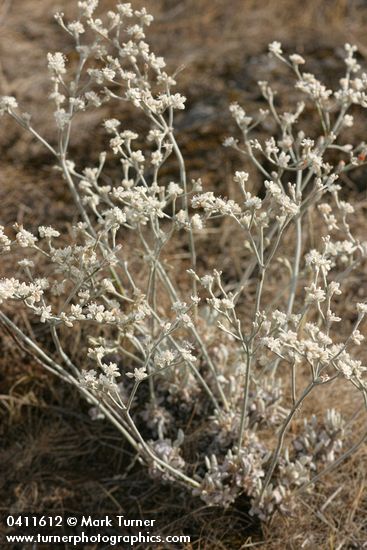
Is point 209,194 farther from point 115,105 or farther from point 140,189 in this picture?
point 115,105

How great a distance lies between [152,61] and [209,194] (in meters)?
0.66

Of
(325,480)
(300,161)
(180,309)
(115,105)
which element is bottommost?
(325,480)

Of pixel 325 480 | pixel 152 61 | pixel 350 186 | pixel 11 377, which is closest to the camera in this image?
pixel 152 61

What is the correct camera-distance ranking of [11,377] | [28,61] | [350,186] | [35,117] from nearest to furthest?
[11,377] → [350,186] → [35,117] → [28,61]

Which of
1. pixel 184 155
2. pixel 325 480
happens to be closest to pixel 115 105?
pixel 184 155

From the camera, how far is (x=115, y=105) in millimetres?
5137

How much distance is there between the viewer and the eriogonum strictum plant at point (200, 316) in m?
2.05

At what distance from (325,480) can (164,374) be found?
80 cm

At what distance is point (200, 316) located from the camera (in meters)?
3.37

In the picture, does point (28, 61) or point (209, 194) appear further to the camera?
point (28, 61)

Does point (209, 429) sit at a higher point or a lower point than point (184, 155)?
lower

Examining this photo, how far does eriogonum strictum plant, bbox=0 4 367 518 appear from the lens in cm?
205

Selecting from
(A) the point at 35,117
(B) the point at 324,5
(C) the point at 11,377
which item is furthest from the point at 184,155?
(B) the point at 324,5

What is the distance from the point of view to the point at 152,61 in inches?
94.6
